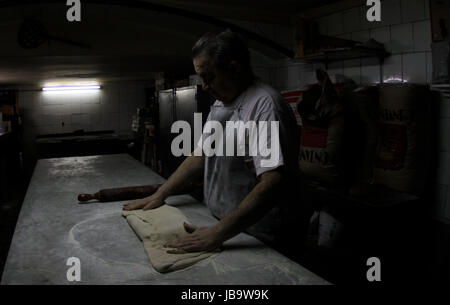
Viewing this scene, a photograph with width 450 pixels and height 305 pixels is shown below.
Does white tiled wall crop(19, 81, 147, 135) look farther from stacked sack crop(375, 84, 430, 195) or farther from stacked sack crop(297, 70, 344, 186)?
→ stacked sack crop(375, 84, 430, 195)

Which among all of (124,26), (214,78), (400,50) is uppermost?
(124,26)

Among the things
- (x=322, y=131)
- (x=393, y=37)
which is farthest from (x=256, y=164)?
(x=393, y=37)

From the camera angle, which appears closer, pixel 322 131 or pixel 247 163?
pixel 247 163

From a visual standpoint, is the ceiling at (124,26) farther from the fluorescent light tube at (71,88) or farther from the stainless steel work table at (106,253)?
the fluorescent light tube at (71,88)

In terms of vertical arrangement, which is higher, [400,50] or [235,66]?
[400,50]

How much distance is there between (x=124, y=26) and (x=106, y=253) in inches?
134

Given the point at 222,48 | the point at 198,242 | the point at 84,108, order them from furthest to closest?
the point at 84,108 < the point at 222,48 < the point at 198,242

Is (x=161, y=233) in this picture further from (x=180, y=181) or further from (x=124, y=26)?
(x=124, y=26)

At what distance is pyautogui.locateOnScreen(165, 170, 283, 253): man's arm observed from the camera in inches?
46.2

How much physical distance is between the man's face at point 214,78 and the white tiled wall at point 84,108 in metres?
6.81

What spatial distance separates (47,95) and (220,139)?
6935 mm

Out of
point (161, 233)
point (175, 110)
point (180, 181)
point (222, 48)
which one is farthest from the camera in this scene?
point (175, 110)

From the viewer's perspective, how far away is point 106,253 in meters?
1.20
